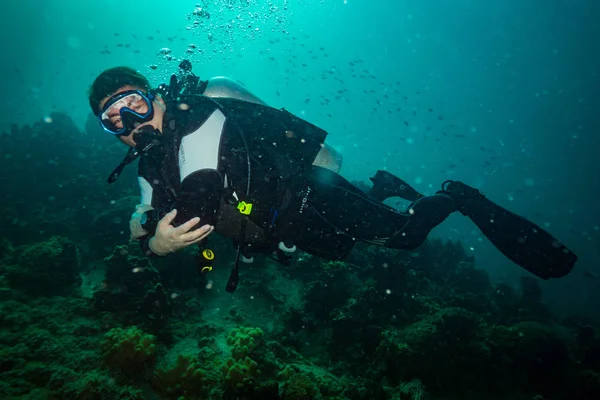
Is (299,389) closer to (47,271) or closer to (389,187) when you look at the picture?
(389,187)

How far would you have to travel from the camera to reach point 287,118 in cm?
381

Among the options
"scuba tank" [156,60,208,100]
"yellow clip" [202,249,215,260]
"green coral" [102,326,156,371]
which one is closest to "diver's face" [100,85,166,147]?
"scuba tank" [156,60,208,100]

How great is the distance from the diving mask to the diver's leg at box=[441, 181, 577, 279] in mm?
5042

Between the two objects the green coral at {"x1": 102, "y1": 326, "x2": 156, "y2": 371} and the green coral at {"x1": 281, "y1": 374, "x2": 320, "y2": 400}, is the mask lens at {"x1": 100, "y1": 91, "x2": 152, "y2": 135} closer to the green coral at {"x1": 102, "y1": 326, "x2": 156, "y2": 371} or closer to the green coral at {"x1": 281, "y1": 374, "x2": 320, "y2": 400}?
the green coral at {"x1": 102, "y1": 326, "x2": 156, "y2": 371}

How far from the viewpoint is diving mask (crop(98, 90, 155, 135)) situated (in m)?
3.13

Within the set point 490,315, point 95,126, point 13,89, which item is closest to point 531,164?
point 490,315

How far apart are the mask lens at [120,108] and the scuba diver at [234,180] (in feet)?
0.04

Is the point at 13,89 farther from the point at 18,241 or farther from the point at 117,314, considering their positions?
the point at 117,314

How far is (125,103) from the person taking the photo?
3.30m

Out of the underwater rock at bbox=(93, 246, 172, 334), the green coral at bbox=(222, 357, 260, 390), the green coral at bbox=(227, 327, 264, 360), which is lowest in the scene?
the green coral at bbox=(222, 357, 260, 390)

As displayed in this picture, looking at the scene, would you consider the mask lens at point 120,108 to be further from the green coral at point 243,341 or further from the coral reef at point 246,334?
the green coral at point 243,341

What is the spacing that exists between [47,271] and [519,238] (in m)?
9.16

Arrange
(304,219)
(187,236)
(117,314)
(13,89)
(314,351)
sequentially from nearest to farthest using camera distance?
(187,236)
(304,219)
(117,314)
(314,351)
(13,89)

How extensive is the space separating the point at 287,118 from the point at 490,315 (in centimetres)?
959
